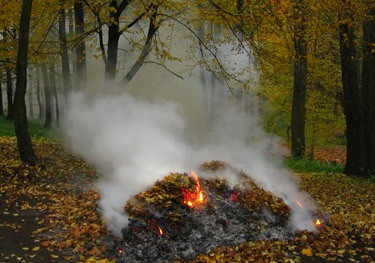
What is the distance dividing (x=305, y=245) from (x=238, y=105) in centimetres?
2535

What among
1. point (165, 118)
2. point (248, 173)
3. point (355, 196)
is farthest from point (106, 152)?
point (355, 196)

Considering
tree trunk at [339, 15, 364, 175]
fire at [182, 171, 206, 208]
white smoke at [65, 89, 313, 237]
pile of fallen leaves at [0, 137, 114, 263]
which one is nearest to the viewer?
pile of fallen leaves at [0, 137, 114, 263]

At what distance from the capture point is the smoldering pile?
22.1 ft

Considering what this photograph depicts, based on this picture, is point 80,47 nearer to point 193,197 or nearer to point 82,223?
point 82,223

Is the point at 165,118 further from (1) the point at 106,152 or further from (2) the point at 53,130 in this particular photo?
(2) the point at 53,130

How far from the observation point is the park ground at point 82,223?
21.3 feet

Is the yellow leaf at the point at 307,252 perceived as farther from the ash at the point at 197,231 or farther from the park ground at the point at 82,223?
the ash at the point at 197,231

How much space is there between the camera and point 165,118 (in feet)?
38.7

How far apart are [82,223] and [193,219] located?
6.79ft

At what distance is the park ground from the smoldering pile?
1.06ft

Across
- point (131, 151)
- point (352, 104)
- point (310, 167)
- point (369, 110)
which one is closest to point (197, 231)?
point (131, 151)

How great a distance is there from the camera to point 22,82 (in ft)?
34.0

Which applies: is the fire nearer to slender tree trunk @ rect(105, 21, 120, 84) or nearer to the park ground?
the park ground

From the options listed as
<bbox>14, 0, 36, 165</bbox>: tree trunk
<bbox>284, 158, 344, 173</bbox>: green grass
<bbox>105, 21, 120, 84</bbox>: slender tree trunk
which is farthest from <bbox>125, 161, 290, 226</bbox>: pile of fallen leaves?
<bbox>284, 158, 344, 173</bbox>: green grass
